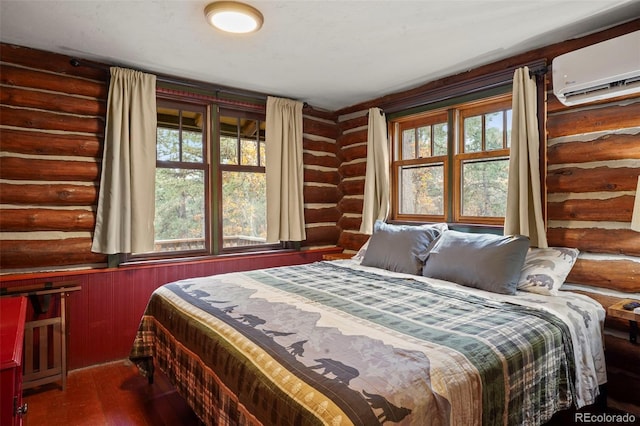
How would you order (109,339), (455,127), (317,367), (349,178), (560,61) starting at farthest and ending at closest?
1. (349,178)
2. (455,127)
3. (109,339)
4. (560,61)
5. (317,367)

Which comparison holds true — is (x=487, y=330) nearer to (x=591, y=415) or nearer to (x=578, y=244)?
(x=591, y=415)

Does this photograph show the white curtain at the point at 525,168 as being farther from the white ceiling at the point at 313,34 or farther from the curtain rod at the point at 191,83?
the curtain rod at the point at 191,83

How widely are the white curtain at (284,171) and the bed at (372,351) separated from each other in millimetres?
1382

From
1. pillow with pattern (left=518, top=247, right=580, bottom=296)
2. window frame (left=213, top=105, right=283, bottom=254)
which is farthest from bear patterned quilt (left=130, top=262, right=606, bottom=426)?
window frame (left=213, top=105, right=283, bottom=254)

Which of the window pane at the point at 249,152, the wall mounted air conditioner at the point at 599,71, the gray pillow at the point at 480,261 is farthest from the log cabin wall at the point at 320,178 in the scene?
the wall mounted air conditioner at the point at 599,71

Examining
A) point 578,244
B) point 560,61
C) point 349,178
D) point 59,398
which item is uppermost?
point 560,61

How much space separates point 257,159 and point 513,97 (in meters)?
2.52

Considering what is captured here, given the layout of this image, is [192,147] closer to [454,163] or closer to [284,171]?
[284,171]

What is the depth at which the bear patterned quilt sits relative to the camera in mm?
1213

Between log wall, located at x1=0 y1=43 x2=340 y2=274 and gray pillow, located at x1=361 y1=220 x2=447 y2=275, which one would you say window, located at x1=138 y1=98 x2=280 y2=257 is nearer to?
log wall, located at x1=0 y1=43 x2=340 y2=274

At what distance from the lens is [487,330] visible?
167cm

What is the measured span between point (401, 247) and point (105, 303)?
2.54m

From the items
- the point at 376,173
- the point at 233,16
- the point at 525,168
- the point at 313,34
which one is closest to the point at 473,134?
the point at 525,168

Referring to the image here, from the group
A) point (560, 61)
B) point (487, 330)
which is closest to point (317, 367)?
point (487, 330)
